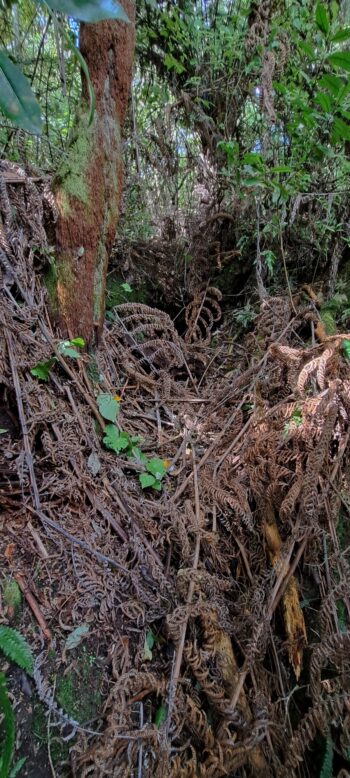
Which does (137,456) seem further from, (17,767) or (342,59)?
(342,59)

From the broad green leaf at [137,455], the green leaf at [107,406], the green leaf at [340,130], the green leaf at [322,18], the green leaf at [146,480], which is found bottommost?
the green leaf at [146,480]

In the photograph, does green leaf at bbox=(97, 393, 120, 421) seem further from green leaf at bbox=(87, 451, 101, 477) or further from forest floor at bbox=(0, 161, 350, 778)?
green leaf at bbox=(87, 451, 101, 477)

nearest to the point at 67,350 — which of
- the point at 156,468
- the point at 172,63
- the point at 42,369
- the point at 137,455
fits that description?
the point at 42,369

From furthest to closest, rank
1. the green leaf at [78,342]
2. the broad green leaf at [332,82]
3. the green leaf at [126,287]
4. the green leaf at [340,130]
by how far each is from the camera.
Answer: the green leaf at [126,287]
the green leaf at [340,130]
the broad green leaf at [332,82]
the green leaf at [78,342]

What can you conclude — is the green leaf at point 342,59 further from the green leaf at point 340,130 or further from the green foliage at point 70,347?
the green foliage at point 70,347

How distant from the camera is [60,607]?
1335 millimetres

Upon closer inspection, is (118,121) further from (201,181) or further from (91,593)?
(91,593)

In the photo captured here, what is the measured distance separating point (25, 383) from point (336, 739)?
174 centimetres

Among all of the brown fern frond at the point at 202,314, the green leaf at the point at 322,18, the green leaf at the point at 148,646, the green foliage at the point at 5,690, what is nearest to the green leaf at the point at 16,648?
the green foliage at the point at 5,690

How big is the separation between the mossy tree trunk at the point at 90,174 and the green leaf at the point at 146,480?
800 millimetres

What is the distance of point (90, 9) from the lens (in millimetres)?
645

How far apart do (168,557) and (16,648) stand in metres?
0.61

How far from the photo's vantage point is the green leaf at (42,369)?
176cm

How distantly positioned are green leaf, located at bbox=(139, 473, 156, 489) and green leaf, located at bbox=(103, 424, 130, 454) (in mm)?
163
